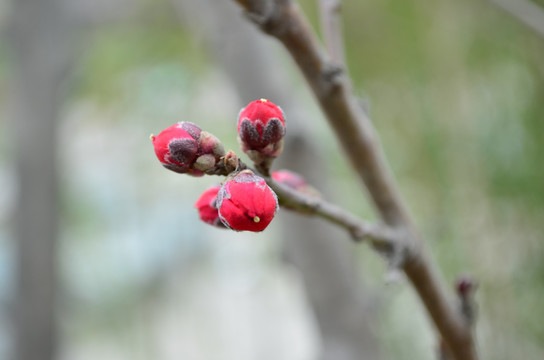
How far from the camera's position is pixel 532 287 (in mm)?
979

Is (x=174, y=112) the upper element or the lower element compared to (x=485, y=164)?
lower

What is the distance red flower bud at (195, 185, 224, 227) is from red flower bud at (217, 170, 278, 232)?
0.17 feet

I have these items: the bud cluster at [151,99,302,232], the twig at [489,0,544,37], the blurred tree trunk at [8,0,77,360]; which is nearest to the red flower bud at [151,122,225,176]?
the bud cluster at [151,99,302,232]

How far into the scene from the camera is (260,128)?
32cm

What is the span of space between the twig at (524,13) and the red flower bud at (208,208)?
416 millimetres

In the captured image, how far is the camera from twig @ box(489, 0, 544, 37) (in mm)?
587

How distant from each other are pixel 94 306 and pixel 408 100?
2.45 meters

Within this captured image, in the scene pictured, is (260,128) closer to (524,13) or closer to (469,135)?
(524,13)

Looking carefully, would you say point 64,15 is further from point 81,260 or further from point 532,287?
point 81,260

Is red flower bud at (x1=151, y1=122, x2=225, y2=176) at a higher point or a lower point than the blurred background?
higher

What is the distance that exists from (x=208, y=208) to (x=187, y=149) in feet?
0.17

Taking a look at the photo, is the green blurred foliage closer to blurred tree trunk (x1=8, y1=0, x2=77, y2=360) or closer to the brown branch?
the brown branch

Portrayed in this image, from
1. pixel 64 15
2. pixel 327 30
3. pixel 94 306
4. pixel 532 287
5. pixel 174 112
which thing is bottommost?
pixel 94 306

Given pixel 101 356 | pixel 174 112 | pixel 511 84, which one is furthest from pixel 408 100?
pixel 101 356
